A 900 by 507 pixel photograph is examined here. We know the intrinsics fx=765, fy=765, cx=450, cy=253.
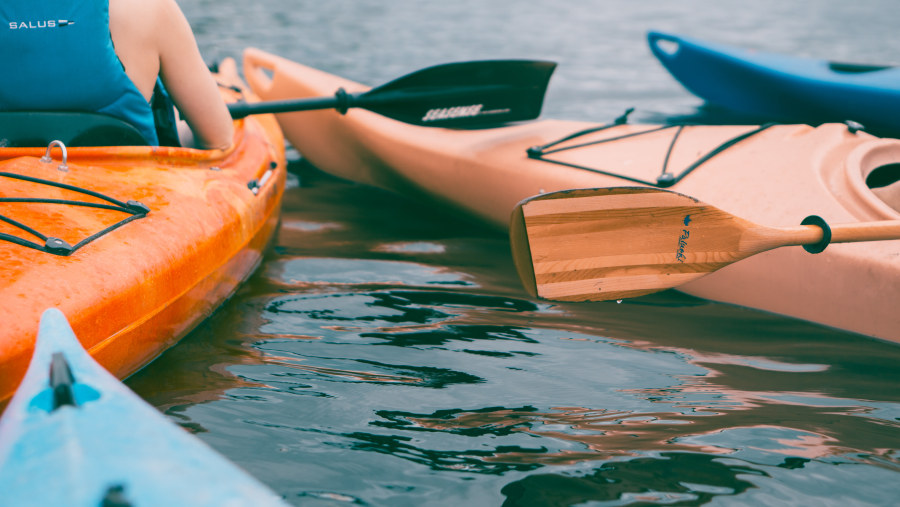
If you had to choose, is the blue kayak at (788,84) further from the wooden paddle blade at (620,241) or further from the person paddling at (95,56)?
the person paddling at (95,56)

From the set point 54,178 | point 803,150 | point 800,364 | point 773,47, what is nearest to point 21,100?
point 54,178

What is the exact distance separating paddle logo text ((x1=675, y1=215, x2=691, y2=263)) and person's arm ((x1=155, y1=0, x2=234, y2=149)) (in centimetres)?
144

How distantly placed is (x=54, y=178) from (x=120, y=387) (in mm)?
917

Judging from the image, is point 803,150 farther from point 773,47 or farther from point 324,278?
point 773,47

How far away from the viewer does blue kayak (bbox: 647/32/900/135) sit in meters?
3.61

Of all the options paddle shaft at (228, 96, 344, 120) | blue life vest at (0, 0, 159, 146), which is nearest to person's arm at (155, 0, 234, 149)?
blue life vest at (0, 0, 159, 146)

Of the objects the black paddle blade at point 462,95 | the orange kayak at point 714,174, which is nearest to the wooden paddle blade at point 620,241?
the orange kayak at point 714,174

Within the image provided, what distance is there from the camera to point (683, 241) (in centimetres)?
206

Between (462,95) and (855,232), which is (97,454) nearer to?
(855,232)

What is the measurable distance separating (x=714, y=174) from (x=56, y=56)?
2.01 metres

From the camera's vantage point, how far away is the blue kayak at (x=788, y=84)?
3.61m

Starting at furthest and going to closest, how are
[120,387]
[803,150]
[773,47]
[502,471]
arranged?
[773,47] < [803,150] < [502,471] < [120,387]

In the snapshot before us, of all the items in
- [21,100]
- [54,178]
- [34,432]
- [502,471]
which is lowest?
[502,471]

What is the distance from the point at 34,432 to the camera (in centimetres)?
105
